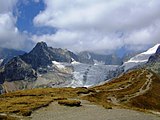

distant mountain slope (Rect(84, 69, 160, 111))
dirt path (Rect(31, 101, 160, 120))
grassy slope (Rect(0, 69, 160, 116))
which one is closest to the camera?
dirt path (Rect(31, 101, 160, 120))

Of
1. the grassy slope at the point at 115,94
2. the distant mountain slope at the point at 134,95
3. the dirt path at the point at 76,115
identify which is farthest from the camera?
the distant mountain slope at the point at 134,95

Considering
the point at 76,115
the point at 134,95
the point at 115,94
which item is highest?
the point at 115,94

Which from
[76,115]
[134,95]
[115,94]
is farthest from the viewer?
[134,95]

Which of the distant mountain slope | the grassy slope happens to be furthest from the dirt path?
the distant mountain slope

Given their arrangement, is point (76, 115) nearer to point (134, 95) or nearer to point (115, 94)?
point (115, 94)

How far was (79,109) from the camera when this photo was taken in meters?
76.8

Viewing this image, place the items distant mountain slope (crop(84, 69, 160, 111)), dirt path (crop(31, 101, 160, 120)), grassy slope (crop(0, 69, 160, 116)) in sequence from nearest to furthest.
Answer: dirt path (crop(31, 101, 160, 120)), grassy slope (crop(0, 69, 160, 116)), distant mountain slope (crop(84, 69, 160, 111))

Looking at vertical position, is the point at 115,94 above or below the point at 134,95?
above

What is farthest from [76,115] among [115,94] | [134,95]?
[134,95]

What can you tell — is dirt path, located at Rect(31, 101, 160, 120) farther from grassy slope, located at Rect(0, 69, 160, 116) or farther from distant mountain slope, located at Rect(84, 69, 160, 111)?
distant mountain slope, located at Rect(84, 69, 160, 111)

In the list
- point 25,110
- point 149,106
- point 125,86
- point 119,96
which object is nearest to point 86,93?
point 119,96

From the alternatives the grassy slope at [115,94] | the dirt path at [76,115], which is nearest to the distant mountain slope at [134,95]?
the grassy slope at [115,94]

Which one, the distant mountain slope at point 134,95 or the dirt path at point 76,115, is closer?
the dirt path at point 76,115

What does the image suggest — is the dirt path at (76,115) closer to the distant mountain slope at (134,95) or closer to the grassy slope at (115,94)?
the grassy slope at (115,94)
